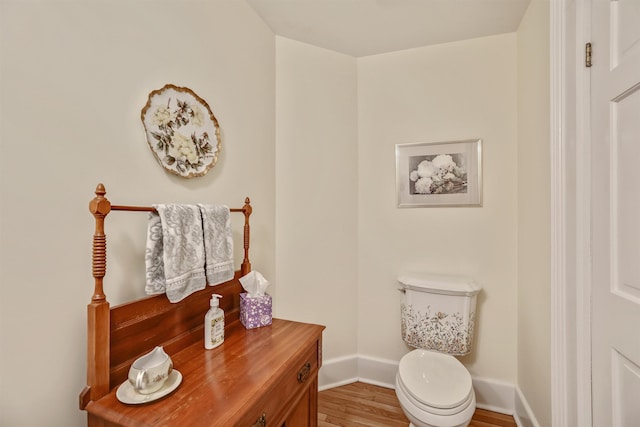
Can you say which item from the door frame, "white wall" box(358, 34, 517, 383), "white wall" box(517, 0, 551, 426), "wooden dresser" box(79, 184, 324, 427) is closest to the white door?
the door frame

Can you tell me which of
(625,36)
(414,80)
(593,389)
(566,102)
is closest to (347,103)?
(414,80)

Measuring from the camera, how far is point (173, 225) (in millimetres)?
1005

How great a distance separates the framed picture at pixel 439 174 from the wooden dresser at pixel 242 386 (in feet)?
3.94

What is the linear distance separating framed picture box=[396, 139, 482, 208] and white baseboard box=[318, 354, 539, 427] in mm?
1168

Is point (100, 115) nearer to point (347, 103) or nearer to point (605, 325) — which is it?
point (347, 103)

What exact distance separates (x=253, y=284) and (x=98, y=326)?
25.0 inches

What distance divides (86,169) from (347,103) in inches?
66.8

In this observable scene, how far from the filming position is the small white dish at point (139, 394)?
0.79 metres

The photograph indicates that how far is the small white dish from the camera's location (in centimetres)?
79

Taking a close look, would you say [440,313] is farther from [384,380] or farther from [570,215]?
[570,215]

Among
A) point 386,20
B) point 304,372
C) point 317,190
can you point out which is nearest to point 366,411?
point 304,372

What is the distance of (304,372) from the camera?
120cm

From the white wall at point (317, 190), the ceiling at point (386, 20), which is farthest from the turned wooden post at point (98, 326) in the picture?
the ceiling at point (386, 20)

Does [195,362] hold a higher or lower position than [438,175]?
lower
